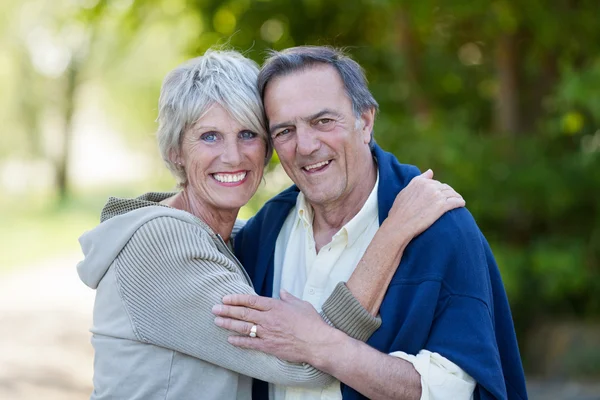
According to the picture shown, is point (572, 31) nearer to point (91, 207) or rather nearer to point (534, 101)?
point (534, 101)

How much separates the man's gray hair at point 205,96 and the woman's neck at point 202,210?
0.11 m

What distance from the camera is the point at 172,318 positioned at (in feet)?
7.65

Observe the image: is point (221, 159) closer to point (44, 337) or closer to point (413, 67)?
point (413, 67)

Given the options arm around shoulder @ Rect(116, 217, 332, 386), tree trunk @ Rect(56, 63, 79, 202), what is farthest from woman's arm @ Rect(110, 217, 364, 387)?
tree trunk @ Rect(56, 63, 79, 202)

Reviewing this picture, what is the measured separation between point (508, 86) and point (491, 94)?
784 mm

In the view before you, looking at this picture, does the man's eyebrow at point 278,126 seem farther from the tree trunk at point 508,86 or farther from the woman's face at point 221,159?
the tree trunk at point 508,86

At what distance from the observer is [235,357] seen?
2340mm

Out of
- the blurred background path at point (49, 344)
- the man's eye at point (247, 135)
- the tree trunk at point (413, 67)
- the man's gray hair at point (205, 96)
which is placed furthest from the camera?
the blurred background path at point (49, 344)

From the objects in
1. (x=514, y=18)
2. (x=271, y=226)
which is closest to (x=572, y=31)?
(x=514, y=18)

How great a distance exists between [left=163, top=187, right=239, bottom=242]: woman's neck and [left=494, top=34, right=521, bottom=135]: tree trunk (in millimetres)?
4038

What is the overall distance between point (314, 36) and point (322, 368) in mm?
4374

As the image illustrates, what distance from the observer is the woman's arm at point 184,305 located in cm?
233

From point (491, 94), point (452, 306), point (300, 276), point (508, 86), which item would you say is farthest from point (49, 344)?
point (452, 306)

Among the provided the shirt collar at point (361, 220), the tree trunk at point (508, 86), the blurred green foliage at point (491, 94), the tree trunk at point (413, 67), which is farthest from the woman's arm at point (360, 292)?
the tree trunk at point (508, 86)
